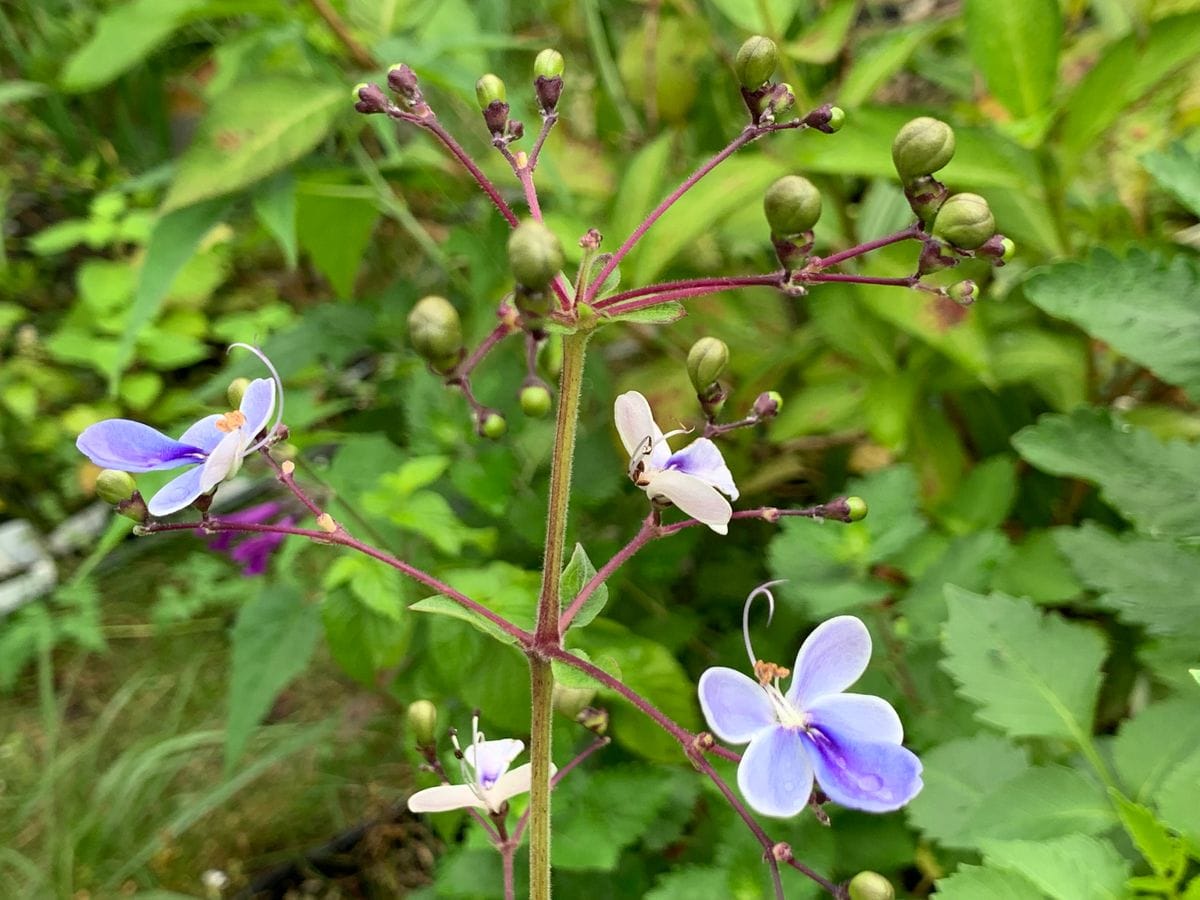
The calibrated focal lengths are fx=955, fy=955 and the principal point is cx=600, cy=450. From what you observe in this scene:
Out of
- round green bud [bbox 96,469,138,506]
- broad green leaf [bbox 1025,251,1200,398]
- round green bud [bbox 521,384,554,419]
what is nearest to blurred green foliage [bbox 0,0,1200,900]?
broad green leaf [bbox 1025,251,1200,398]

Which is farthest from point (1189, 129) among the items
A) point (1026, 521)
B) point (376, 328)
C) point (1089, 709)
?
point (376, 328)

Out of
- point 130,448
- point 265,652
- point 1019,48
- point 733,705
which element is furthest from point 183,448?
point 1019,48

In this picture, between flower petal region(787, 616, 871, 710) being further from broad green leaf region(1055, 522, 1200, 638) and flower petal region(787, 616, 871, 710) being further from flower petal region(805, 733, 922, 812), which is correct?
broad green leaf region(1055, 522, 1200, 638)

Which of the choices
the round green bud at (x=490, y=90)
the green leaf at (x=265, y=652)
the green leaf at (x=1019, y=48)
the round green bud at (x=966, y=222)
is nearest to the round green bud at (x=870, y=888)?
the round green bud at (x=966, y=222)

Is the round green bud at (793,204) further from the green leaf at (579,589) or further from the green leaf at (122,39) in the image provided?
the green leaf at (122,39)

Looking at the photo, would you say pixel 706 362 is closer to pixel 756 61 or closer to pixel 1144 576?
pixel 756 61

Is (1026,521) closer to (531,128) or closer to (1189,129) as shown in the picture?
(1189,129)

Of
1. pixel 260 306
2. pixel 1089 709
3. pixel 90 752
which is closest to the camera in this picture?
pixel 1089 709
